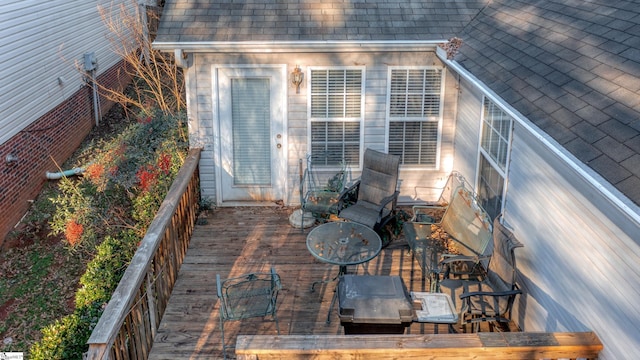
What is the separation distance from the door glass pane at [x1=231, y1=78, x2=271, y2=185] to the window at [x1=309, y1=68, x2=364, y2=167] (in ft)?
2.18

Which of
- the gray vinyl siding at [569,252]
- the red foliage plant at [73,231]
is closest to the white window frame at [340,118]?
the gray vinyl siding at [569,252]

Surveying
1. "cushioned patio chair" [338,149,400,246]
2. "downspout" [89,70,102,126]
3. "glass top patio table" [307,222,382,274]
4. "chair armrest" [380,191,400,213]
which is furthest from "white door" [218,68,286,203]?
"downspout" [89,70,102,126]

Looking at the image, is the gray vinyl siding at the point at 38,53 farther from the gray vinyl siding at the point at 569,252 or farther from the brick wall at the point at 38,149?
the gray vinyl siding at the point at 569,252

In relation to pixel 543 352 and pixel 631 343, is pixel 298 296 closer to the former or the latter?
pixel 543 352

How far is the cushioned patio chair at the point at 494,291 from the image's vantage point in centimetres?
489

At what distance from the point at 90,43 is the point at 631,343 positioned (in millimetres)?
13003

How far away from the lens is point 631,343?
356 cm

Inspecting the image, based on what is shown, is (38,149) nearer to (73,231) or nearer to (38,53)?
(38,53)

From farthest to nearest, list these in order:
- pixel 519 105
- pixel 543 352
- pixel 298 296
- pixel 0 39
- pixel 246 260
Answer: pixel 0 39 → pixel 246 260 → pixel 298 296 → pixel 519 105 → pixel 543 352

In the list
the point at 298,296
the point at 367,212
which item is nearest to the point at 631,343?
the point at 298,296

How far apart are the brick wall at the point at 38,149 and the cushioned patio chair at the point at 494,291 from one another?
742 centimetres

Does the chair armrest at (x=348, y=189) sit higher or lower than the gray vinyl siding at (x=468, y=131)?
lower

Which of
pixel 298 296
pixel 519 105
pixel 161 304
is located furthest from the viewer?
pixel 298 296

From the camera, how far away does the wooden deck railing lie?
4090 mm
